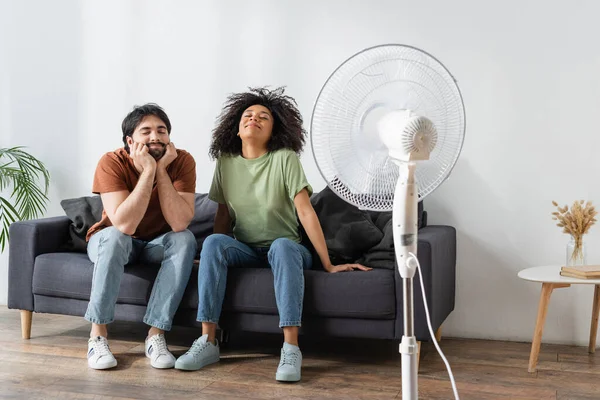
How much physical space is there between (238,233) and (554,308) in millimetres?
1438

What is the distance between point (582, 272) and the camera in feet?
8.73

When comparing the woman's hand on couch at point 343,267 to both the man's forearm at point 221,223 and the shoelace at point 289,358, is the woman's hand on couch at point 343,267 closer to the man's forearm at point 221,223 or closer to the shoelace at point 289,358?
the shoelace at point 289,358

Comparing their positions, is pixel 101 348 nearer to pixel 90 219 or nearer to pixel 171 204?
pixel 171 204

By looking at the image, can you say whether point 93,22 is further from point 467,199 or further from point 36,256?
point 467,199

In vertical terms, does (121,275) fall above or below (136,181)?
below

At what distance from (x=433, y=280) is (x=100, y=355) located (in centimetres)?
129

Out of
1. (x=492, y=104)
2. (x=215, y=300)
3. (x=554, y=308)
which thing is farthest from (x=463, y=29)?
(x=215, y=300)

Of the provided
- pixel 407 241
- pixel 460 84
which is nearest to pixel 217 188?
pixel 460 84

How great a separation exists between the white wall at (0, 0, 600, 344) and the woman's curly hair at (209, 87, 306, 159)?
22.3 inches

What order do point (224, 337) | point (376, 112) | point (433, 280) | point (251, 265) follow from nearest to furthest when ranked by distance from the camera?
point (376, 112) < point (433, 280) < point (251, 265) < point (224, 337)

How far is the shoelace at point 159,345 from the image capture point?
2.80m

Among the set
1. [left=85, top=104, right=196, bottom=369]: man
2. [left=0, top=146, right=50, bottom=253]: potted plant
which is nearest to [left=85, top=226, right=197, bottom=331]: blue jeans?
[left=85, top=104, right=196, bottom=369]: man

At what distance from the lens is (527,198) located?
128 inches

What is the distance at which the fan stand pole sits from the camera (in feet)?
5.07
